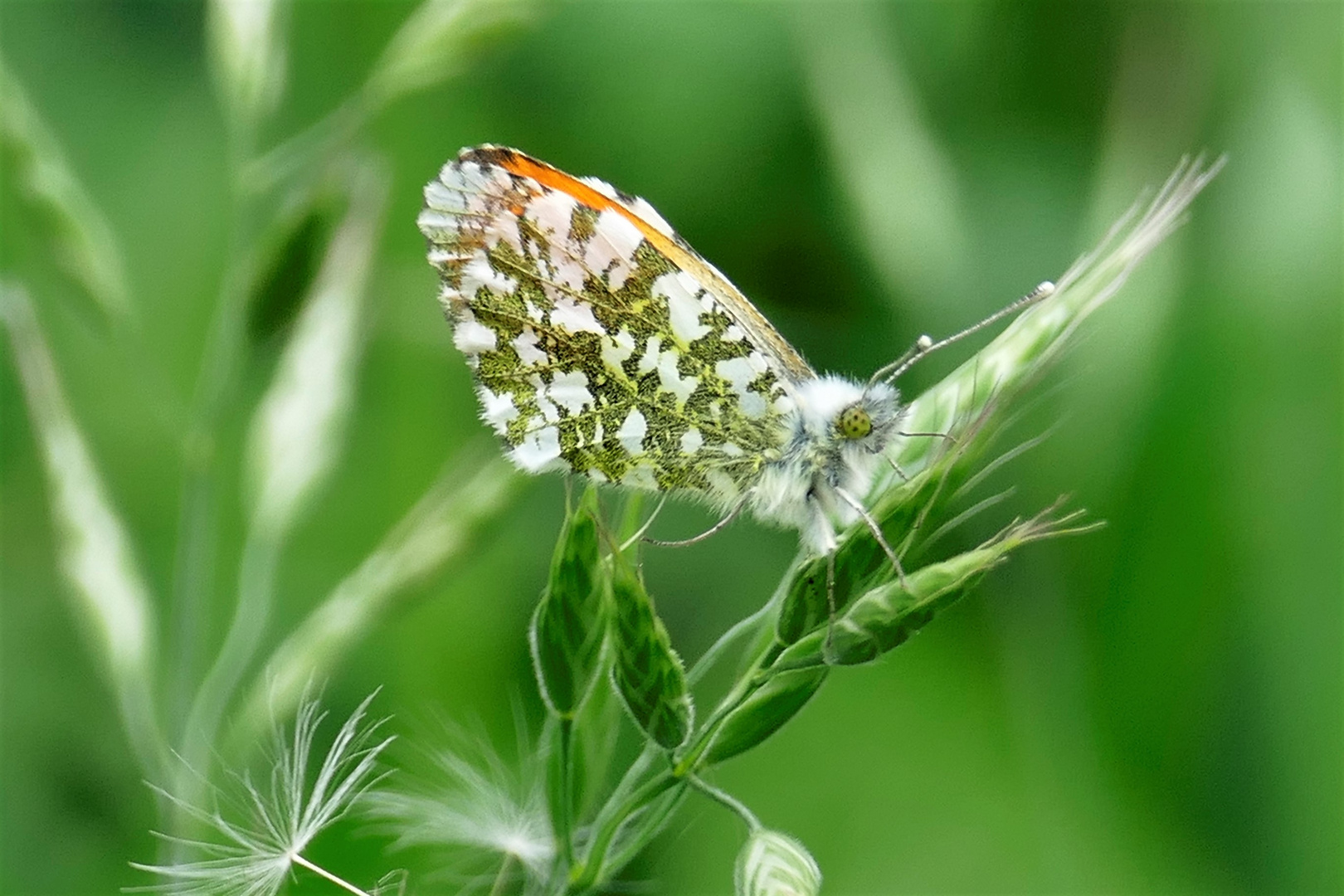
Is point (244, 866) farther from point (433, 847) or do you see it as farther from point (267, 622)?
point (267, 622)

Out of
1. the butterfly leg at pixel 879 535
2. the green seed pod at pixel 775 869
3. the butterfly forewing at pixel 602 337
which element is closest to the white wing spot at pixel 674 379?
the butterfly forewing at pixel 602 337

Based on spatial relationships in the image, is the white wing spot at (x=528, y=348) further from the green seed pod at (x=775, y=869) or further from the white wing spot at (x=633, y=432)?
the green seed pod at (x=775, y=869)

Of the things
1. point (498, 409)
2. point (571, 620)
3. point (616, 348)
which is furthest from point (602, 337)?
point (571, 620)

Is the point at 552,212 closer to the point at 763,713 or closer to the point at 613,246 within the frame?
the point at 613,246

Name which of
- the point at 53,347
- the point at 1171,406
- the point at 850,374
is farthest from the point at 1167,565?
the point at 53,347

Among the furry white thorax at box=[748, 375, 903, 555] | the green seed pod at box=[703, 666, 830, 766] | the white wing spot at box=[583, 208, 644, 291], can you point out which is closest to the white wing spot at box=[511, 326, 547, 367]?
the white wing spot at box=[583, 208, 644, 291]

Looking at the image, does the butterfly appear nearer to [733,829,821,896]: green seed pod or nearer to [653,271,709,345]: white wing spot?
[653,271,709,345]: white wing spot
